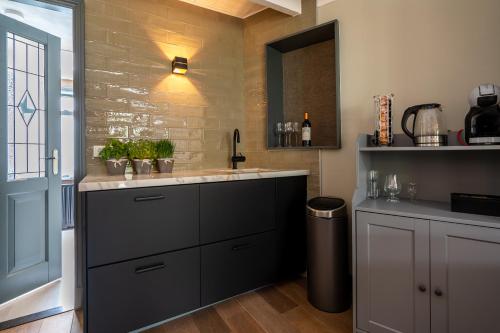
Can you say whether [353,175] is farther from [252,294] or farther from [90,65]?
[90,65]

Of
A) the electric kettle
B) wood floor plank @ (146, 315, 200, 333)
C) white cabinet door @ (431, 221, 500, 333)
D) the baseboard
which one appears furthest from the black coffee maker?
the baseboard

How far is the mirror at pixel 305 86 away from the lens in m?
→ 2.48

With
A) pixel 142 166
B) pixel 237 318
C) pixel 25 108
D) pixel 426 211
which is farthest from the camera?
pixel 25 108

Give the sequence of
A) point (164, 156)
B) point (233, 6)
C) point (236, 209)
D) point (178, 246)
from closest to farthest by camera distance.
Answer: point (178, 246) → point (236, 209) → point (164, 156) → point (233, 6)

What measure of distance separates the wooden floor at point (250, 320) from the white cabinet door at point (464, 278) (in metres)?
0.61

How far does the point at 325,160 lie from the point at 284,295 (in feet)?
3.63

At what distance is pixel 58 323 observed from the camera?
6.35ft

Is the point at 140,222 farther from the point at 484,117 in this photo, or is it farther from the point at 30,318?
the point at 484,117

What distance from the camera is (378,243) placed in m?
1.61

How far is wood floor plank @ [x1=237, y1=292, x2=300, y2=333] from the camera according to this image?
71.3 inches

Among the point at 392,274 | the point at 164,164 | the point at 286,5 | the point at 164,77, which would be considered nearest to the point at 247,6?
the point at 286,5

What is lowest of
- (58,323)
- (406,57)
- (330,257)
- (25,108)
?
(58,323)

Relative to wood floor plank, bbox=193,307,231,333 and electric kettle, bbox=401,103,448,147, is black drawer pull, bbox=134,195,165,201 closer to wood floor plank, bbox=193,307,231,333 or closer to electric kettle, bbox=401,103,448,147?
wood floor plank, bbox=193,307,231,333

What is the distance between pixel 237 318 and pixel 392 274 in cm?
101
